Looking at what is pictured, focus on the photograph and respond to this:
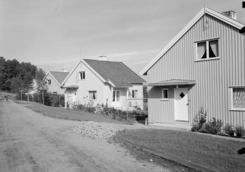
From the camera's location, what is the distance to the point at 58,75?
4484 centimetres

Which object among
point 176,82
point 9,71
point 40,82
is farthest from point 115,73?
point 9,71

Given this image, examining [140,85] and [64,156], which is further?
[140,85]

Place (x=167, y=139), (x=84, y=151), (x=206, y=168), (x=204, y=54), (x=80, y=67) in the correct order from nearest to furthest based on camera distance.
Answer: (x=206, y=168)
(x=84, y=151)
(x=167, y=139)
(x=204, y=54)
(x=80, y=67)

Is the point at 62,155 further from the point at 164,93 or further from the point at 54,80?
the point at 54,80

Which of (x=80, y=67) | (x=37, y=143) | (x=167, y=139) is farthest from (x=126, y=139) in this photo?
(x=80, y=67)

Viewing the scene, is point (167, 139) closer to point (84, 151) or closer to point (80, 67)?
point (84, 151)

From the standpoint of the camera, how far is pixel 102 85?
28.6 m

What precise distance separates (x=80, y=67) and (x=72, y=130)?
→ 1866 cm

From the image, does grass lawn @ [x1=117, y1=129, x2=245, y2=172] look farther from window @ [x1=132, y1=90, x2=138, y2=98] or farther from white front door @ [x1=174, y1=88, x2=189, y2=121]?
window @ [x1=132, y1=90, x2=138, y2=98]

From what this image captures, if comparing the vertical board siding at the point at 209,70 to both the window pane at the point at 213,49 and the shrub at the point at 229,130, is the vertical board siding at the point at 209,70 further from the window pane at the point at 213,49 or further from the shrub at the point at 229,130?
the shrub at the point at 229,130

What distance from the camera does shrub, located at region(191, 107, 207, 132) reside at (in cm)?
1428

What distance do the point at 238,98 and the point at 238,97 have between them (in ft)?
0.18

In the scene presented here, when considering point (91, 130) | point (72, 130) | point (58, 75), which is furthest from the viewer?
point (58, 75)

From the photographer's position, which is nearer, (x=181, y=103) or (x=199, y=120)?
(x=199, y=120)
